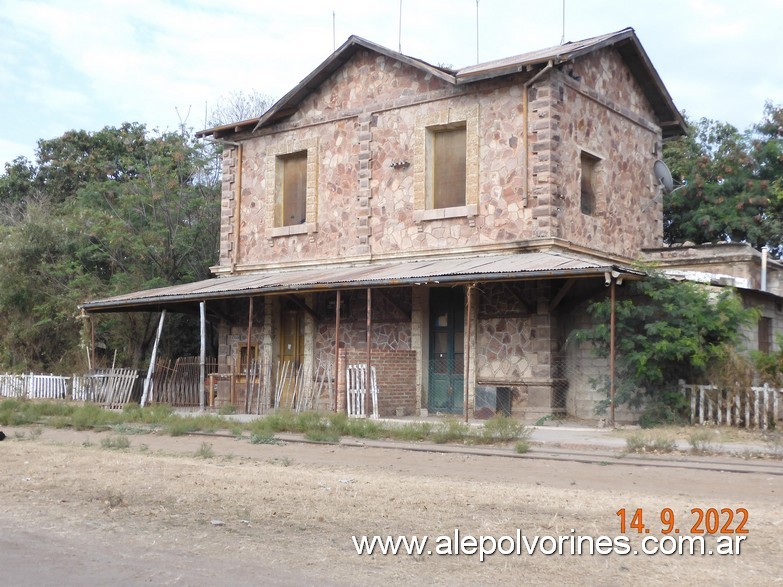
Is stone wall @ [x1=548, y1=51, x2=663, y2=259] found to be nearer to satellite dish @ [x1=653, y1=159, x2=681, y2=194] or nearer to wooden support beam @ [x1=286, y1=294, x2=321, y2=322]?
satellite dish @ [x1=653, y1=159, x2=681, y2=194]

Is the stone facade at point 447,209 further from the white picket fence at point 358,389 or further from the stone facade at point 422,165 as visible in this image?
the white picket fence at point 358,389

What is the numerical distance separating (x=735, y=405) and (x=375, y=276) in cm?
662

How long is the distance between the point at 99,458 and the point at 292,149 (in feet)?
36.8

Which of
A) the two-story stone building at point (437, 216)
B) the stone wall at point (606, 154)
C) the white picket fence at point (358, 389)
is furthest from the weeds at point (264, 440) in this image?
the stone wall at point (606, 154)

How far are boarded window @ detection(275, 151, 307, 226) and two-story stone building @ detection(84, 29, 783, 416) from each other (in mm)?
48

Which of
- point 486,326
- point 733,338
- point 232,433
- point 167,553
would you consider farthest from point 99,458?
point 733,338

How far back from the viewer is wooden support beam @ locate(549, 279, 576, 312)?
52.9 feet

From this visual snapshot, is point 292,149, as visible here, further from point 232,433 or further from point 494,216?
point 232,433

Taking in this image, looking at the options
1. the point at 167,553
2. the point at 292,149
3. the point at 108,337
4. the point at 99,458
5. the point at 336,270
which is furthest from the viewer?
the point at 108,337

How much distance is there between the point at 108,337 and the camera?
27.7m

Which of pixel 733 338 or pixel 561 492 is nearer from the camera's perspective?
pixel 561 492

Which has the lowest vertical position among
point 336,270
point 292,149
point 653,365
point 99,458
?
point 99,458

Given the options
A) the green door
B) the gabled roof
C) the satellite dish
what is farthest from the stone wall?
the green door

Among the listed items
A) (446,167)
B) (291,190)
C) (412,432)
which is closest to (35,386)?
(291,190)
